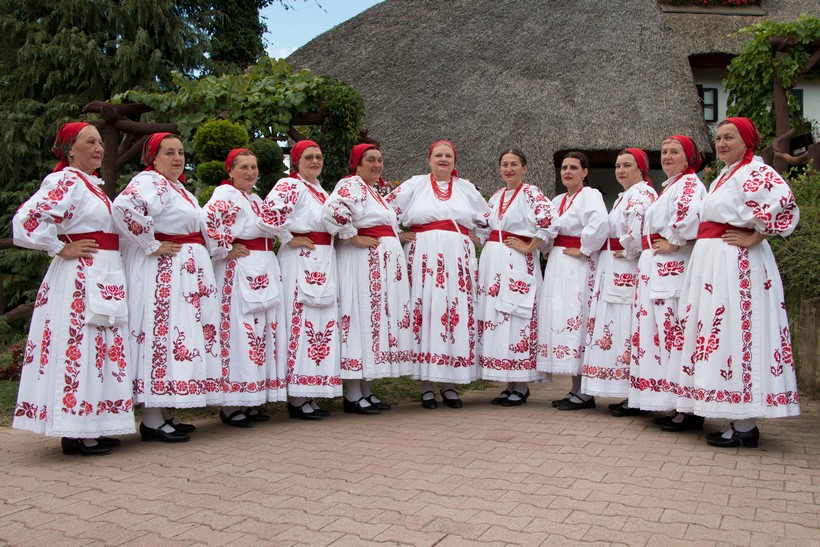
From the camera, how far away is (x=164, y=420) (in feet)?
16.5

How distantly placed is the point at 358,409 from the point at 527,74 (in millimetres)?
10932

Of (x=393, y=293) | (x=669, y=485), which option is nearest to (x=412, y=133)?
(x=393, y=293)

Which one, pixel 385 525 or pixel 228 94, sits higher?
pixel 228 94

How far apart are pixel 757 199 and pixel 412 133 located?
10.8 metres

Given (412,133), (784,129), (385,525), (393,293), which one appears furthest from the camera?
(412,133)

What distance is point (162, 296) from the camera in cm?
482

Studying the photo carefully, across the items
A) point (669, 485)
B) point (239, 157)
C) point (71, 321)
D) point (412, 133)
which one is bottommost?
point (669, 485)

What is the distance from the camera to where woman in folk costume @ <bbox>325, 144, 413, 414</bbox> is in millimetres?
5699

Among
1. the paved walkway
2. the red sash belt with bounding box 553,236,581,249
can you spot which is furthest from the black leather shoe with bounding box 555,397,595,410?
the red sash belt with bounding box 553,236,581,249

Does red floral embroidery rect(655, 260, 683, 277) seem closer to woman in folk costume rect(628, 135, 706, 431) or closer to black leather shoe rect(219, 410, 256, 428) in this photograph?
woman in folk costume rect(628, 135, 706, 431)

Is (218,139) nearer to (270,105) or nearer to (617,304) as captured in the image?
(270,105)

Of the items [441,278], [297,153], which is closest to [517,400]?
[441,278]

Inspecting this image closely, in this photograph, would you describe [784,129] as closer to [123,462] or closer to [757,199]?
[757,199]

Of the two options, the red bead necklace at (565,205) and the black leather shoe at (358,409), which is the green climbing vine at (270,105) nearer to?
the red bead necklace at (565,205)
